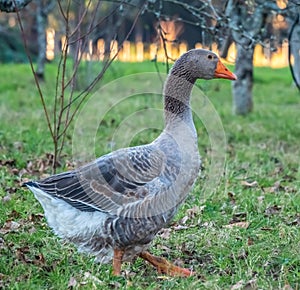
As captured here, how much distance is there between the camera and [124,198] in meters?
4.56

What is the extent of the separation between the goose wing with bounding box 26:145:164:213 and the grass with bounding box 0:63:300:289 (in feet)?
1.62

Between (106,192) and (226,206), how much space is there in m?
2.20

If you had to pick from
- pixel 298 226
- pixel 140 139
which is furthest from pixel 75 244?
pixel 140 139

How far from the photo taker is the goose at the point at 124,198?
4562mm

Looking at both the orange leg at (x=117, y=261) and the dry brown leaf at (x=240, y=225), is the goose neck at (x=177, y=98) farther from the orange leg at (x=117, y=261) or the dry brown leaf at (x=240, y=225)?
the dry brown leaf at (x=240, y=225)

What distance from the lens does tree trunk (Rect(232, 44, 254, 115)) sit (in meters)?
12.3

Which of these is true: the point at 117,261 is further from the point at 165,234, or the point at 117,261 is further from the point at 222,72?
the point at 222,72

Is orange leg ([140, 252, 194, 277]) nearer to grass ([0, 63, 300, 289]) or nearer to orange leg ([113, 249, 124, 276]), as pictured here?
grass ([0, 63, 300, 289])

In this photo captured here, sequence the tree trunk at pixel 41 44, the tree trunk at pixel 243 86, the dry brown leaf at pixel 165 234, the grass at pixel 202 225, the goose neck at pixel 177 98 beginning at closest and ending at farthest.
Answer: the grass at pixel 202 225 → the goose neck at pixel 177 98 → the dry brown leaf at pixel 165 234 → the tree trunk at pixel 243 86 → the tree trunk at pixel 41 44

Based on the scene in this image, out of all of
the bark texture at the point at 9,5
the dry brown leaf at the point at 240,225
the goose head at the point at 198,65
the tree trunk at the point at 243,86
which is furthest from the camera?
the tree trunk at the point at 243,86

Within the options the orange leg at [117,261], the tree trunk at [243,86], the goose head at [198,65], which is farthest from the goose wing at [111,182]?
the tree trunk at [243,86]

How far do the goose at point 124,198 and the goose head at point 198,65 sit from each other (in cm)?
52

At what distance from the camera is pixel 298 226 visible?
19.0 feet

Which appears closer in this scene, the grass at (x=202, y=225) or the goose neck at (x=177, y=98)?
the grass at (x=202, y=225)
